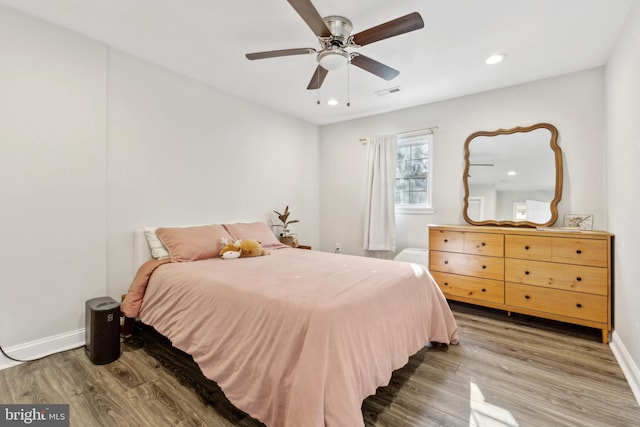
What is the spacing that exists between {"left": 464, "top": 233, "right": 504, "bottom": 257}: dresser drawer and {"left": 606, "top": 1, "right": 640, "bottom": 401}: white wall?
2.83 ft

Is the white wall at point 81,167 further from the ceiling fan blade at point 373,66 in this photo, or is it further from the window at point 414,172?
the window at point 414,172

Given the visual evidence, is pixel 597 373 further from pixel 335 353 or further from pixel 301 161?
pixel 301 161

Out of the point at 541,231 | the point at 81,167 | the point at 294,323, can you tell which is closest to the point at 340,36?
the point at 294,323

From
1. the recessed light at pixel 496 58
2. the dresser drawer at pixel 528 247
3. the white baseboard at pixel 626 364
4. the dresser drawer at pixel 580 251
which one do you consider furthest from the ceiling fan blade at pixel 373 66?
the white baseboard at pixel 626 364

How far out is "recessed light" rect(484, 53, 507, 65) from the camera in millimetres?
2658

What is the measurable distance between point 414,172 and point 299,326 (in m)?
3.31

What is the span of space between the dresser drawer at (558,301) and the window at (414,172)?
4.58 feet

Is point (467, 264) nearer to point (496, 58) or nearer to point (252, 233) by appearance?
point (496, 58)

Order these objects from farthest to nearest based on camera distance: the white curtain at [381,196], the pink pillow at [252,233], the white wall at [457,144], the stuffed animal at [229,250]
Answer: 1. the white curtain at [381,196]
2. the pink pillow at [252,233]
3. the white wall at [457,144]
4. the stuffed animal at [229,250]

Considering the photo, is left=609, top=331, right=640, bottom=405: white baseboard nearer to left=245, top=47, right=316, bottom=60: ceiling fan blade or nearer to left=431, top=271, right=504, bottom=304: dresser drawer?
left=431, top=271, right=504, bottom=304: dresser drawer

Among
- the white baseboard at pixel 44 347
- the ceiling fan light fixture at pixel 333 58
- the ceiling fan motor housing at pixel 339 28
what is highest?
the ceiling fan motor housing at pixel 339 28

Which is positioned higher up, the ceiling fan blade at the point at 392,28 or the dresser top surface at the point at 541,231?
the ceiling fan blade at the point at 392,28

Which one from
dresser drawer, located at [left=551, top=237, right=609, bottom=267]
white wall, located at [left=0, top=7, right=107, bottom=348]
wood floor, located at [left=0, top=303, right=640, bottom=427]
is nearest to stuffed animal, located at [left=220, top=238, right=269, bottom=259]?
wood floor, located at [left=0, top=303, right=640, bottom=427]

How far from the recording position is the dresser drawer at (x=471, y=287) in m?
3.05
